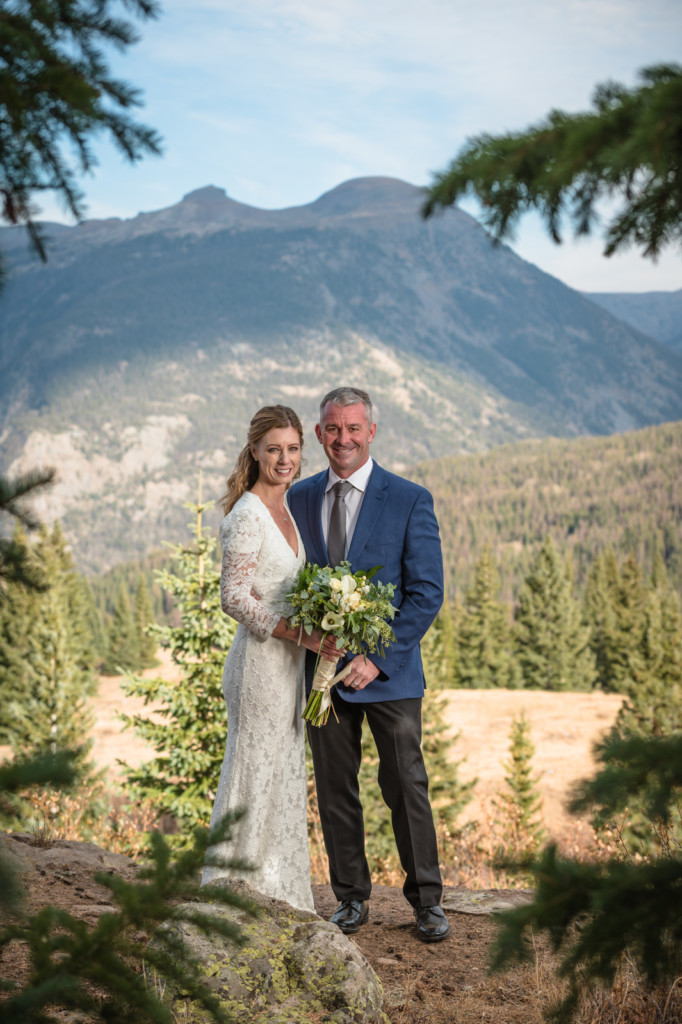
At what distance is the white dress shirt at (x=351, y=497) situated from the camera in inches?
197

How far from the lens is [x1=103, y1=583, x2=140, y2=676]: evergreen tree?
6016cm

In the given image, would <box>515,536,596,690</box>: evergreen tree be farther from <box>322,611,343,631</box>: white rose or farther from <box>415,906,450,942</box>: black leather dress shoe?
<box>322,611,343,631</box>: white rose

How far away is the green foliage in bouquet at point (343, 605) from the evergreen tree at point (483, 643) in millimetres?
50760

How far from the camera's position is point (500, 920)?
167 centimetres

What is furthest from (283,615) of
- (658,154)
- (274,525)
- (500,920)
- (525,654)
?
(525,654)

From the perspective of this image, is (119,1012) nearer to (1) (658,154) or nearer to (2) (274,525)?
(1) (658,154)

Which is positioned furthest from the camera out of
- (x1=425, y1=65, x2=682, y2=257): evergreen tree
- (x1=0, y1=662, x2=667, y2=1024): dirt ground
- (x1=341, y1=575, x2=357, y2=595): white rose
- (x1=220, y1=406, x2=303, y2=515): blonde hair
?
(x1=220, y1=406, x2=303, y2=515): blonde hair

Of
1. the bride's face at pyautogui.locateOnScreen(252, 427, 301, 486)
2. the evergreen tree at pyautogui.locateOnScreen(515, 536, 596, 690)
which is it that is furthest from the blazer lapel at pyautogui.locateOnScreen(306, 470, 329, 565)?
the evergreen tree at pyautogui.locateOnScreen(515, 536, 596, 690)

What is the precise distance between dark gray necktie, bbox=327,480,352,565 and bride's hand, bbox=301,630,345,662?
0.59 meters

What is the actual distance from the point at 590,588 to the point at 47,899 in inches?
2359

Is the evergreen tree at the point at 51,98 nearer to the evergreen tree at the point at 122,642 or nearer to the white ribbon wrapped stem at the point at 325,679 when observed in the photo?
the white ribbon wrapped stem at the point at 325,679

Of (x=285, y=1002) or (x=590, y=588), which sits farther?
(x=590, y=588)

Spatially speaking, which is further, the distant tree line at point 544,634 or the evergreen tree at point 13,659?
the distant tree line at point 544,634

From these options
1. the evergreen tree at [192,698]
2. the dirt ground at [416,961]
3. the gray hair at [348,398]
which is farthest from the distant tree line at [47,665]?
the gray hair at [348,398]
